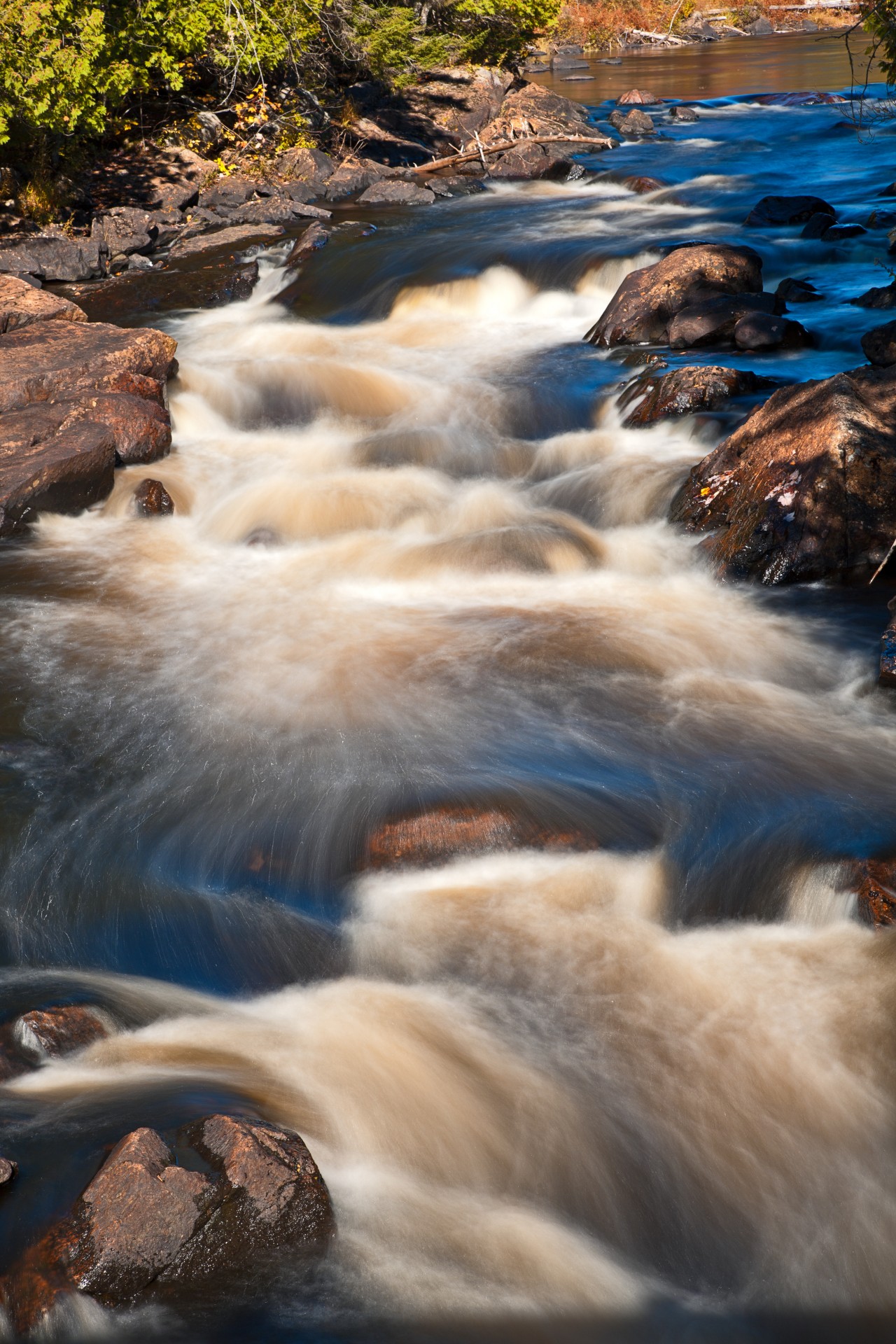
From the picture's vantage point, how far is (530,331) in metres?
12.7

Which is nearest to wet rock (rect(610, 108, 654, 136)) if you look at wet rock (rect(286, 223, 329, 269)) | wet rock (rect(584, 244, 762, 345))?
wet rock (rect(286, 223, 329, 269))

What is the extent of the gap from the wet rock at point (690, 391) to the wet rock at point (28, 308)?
21.7 ft

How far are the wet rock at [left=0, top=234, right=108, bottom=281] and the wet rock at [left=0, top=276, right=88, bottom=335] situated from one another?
2.74 metres

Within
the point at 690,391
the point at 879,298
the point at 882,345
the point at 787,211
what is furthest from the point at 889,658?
the point at 787,211

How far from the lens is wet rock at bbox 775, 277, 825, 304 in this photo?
12055 millimetres

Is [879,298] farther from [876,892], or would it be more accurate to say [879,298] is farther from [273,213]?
[273,213]

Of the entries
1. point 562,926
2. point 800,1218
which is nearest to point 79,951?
point 562,926

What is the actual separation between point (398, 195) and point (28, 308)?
357 inches

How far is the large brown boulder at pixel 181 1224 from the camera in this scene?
278 centimetres

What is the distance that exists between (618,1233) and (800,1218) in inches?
24.0

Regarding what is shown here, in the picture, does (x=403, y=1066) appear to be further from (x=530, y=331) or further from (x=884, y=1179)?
(x=530, y=331)

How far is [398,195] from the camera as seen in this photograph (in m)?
18.8

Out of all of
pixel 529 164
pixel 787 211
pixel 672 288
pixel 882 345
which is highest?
pixel 529 164

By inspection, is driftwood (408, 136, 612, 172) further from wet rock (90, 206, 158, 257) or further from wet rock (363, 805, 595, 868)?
wet rock (363, 805, 595, 868)
